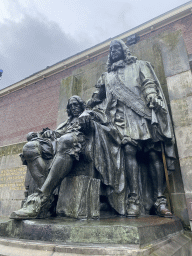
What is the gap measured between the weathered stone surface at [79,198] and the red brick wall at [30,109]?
51.6ft

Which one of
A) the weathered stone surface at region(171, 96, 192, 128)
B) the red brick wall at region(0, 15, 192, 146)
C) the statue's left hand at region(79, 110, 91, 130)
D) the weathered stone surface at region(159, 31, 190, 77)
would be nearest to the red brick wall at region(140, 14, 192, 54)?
the red brick wall at region(0, 15, 192, 146)

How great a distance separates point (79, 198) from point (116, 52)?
9.69 ft

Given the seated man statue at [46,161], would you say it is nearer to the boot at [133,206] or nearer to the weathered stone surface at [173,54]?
the boot at [133,206]

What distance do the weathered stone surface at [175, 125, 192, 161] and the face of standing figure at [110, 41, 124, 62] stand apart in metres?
1.81

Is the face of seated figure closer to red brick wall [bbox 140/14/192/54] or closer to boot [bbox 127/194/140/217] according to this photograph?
boot [bbox 127/194/140/217]

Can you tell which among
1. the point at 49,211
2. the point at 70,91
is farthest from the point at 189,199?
the point at 70,91

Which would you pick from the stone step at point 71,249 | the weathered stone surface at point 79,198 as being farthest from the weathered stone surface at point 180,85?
the stone step at point 71,249

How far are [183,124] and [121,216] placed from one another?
1945 mm

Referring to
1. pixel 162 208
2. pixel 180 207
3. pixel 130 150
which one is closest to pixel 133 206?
pixel 162 208

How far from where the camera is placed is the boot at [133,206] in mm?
2795

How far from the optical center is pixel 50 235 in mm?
1877

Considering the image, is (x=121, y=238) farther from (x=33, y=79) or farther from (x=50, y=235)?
(x=33, y=79)

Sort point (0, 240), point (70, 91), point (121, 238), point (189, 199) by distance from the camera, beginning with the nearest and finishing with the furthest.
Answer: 1. point (121, 238)
2. point (0, 240)
3. point (189, 199)
4. point (70, 91)

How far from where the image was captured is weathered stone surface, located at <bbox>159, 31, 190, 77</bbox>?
4223mm
